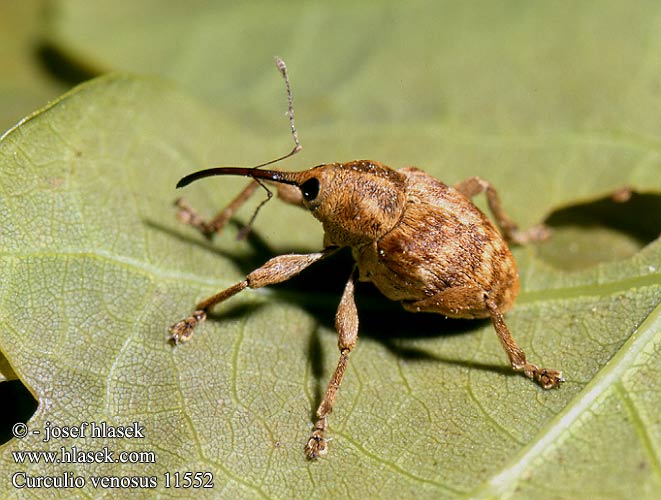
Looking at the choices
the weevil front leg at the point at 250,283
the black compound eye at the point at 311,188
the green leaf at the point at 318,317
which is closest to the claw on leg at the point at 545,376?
the green leaf at the point at 318,317

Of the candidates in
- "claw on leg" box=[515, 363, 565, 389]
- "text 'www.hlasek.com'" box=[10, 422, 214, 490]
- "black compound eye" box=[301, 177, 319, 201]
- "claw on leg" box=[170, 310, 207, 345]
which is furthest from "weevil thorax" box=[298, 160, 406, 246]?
"text 'www.hlasek.com'" box=[10, 422, 214, 490]

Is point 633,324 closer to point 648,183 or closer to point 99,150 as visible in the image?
point 648,183

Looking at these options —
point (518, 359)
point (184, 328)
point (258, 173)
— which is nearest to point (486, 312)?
point (518, 359)

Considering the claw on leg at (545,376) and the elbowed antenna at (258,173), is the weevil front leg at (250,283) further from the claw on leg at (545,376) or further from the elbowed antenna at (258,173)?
the claw on leg at (545,376)

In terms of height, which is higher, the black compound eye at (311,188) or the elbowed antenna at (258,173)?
the elbowed antenna at (258,173)

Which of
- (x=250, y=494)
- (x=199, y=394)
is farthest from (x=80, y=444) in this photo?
(x=250, y=494)

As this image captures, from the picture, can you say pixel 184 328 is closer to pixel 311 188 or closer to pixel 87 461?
pixel 87 461

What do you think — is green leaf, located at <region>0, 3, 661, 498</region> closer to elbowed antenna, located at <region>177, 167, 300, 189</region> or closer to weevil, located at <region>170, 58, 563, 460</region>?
weevil, located at <region>170, 58, 563, 460</region>
